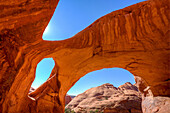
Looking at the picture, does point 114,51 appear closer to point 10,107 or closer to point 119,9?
point 119,9

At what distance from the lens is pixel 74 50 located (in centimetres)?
562

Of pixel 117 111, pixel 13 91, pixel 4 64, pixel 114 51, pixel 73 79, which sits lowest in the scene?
pixel 117 111

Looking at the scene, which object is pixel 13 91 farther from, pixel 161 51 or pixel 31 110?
pixel 161 51

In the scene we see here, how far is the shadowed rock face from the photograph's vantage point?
4.18m

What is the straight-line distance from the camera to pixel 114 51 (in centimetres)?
537

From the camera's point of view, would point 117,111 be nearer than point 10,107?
No

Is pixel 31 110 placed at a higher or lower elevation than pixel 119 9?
lower

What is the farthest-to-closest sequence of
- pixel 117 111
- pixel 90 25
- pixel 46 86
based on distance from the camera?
1. pixel 117 111
2. pixel 46 86
3. pixel 90 25

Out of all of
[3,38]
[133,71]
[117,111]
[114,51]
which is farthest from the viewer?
[117,111]

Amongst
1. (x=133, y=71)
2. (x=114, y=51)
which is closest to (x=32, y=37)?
(x=114, y=51)

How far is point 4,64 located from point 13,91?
4.03ft

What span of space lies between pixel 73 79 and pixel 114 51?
2825 mm

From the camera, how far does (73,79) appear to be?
6.30 meters

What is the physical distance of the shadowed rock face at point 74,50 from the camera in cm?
418
